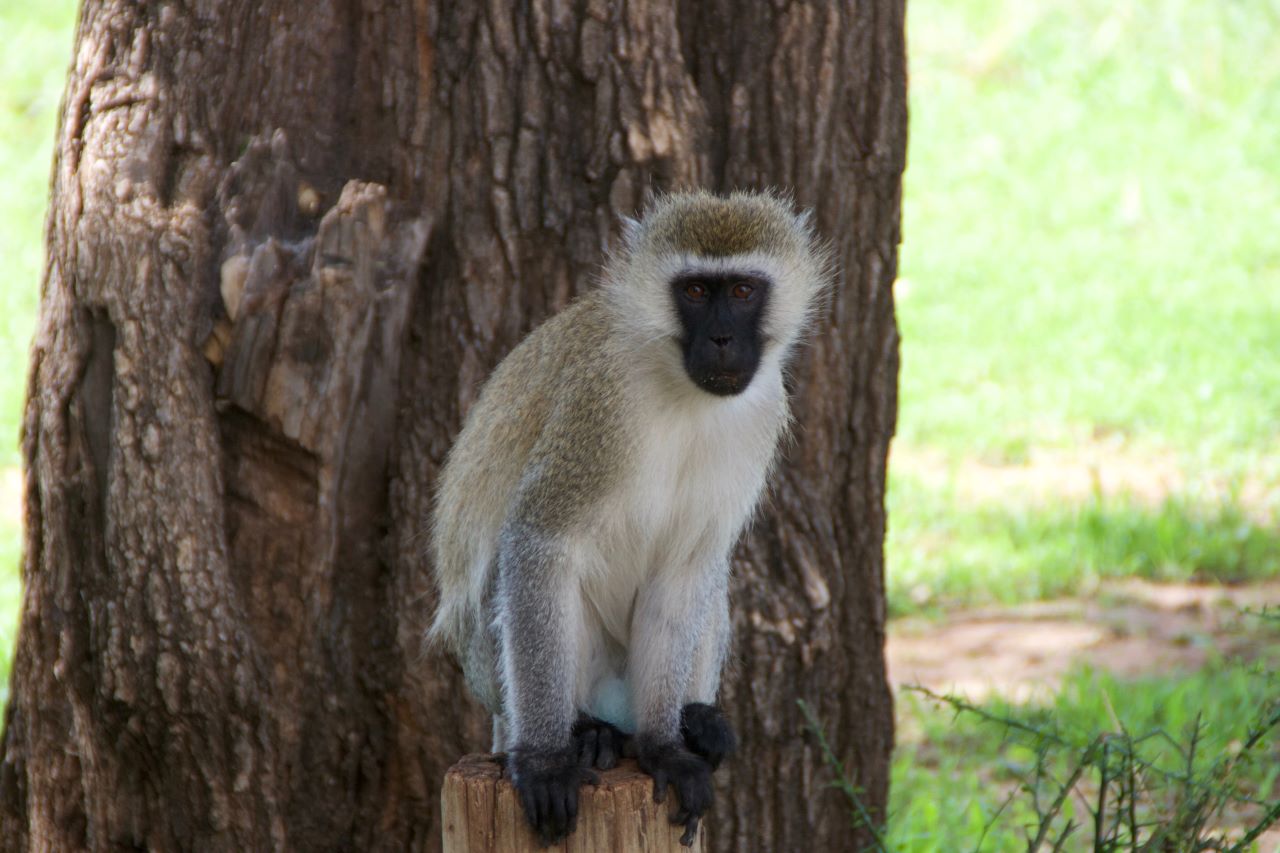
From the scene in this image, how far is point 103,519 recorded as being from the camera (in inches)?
165

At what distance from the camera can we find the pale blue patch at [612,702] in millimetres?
3920

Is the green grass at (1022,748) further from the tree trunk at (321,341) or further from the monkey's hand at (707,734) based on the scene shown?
the monkey's hand at (707,734)

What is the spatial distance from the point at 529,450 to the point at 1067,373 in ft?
21.3

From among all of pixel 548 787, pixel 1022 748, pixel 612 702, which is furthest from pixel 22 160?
pixel 548 787

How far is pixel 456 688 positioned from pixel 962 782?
2251 millimetres

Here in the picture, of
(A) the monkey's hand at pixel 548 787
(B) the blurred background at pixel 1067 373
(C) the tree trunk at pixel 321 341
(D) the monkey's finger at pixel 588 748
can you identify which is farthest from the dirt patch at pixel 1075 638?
(A) the monkey's hand at pixel 548 787

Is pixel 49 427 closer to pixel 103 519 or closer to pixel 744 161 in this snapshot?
pixel 103 519

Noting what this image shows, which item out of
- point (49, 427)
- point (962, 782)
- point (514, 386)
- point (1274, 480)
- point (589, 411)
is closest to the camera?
point (589, 411)

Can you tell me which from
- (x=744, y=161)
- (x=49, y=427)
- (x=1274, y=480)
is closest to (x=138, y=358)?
(x=49, y=427)

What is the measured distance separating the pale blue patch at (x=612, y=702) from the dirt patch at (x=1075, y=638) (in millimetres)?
2450

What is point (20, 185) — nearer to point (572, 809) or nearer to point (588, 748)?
point (588, 748)

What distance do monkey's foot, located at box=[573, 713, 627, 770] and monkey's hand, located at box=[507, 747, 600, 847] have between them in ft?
0.54

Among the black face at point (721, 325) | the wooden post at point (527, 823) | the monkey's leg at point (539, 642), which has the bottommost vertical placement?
the wooden post at point (527, 823)

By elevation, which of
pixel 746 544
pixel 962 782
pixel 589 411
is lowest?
pixel 962 782
